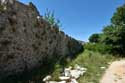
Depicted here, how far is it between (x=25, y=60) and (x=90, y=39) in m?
43.8

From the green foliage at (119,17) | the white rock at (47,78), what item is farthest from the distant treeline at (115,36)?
the white rock at (47,78)

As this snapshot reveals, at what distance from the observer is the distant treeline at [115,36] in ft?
93.1

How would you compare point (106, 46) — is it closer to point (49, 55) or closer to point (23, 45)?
point (49, 55)

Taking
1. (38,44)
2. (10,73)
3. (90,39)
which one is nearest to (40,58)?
(38,44)

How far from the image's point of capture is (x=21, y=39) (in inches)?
386

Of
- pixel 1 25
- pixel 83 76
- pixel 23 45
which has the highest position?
pixel 1 25

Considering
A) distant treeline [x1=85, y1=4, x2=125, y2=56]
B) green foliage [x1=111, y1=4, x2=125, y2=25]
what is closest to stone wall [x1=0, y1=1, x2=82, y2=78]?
distant treeline [x1=85, y1=4, x2=125, y2=56]

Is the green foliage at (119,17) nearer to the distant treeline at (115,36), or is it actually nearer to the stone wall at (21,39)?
the distant treeline at (115,36)

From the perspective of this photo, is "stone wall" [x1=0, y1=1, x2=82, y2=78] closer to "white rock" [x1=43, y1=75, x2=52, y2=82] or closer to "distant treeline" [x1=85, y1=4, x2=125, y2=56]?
"white rock" [x1=43, y1=75, x2=52, y2=82]

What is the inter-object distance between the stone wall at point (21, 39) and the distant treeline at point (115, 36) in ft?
53.9

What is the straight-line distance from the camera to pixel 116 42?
94.3 ft

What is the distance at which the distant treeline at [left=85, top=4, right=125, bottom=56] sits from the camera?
28375 millimetres

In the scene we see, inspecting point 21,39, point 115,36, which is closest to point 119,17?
point 115,36

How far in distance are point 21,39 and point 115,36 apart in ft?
68.1
